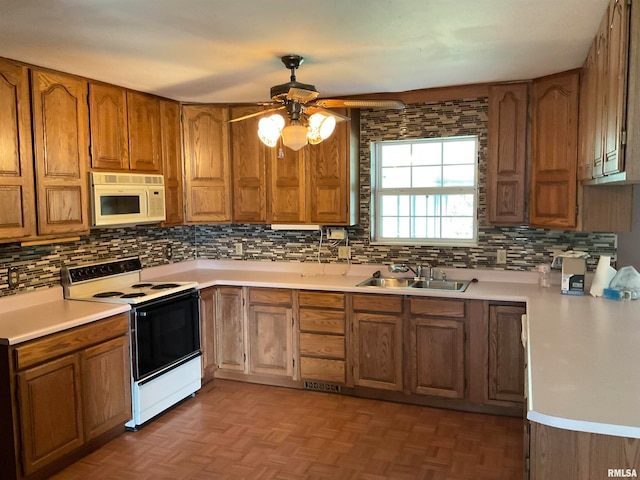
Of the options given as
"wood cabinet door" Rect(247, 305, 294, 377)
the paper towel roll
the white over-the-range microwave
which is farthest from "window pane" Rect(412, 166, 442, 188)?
the white over-the-range microwave

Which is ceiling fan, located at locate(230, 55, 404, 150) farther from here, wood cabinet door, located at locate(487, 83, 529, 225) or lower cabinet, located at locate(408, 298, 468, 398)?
lower cabinet, located at locate(408, 298, 468, 398)

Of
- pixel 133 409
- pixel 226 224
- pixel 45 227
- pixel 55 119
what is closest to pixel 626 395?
pixel 133 409

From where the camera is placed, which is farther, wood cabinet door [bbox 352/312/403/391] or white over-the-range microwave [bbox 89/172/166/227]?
wood cabinet door [bbox 352/312/403/391]

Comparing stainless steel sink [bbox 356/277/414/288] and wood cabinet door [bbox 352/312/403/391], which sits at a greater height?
stainless steel sink [bbox 356/277/414/288]

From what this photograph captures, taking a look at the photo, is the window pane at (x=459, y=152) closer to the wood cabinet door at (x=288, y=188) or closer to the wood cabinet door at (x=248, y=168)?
the wood cabinet door at (x=288, y=188)

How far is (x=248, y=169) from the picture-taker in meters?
4.32

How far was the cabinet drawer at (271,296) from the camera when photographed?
397 cm

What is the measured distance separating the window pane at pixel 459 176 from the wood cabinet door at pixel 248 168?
1433 millimetres

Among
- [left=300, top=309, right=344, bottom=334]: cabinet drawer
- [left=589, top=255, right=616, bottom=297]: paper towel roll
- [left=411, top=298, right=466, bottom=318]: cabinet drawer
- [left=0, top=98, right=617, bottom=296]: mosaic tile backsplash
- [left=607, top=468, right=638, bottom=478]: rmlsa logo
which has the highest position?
[left=0, top=98, right=617, bottom=296]: mosaic tile backsplash

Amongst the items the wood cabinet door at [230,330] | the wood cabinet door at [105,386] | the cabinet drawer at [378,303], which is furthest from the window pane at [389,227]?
the wood cabinet door at [105,386]

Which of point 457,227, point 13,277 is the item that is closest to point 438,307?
point 457,227

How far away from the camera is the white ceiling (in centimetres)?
216

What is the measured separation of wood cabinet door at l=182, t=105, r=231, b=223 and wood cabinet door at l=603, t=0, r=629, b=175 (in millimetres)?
2928

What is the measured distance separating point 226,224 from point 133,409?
190 cm
